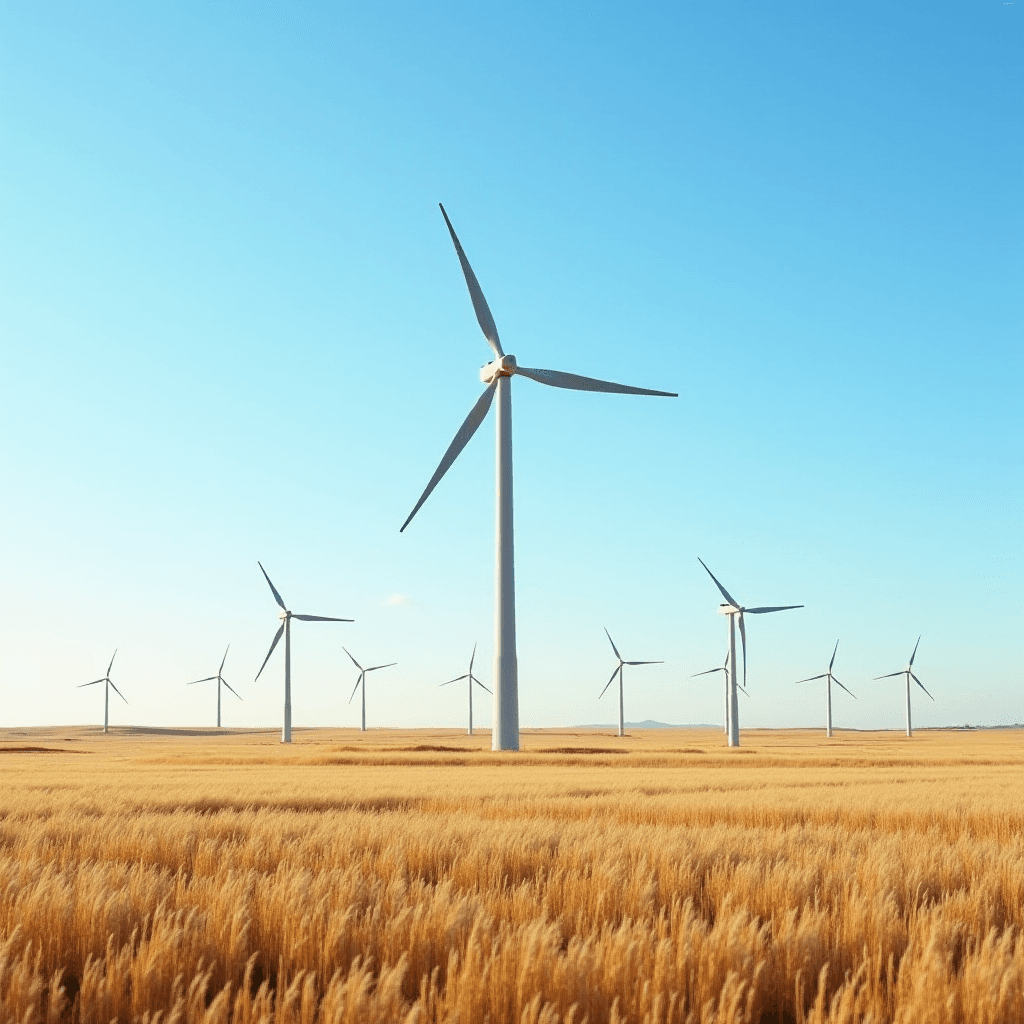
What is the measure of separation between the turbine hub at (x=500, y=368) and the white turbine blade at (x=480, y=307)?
5.98ft

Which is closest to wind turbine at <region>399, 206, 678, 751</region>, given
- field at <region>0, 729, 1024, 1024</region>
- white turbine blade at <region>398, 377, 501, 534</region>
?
white turbine blade at <region>398, 377, 501, 534</region>

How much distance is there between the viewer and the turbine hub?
215 ft

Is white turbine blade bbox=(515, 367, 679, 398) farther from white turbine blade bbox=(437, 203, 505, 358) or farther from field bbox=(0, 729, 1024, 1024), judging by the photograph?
field bbox=(0, 729, 1024, 1024)

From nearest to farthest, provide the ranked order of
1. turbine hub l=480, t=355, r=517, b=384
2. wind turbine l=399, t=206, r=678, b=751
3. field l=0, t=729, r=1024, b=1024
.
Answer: field l=0, t=729, r=1024, b=1024
wind turbine l=399, t=206, r=678, b=751
turbine hub l=480, t=355, r=517, b=384

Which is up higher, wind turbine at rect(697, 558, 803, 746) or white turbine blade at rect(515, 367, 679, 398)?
white turbine blade at rect(515, 367, 679, 398)

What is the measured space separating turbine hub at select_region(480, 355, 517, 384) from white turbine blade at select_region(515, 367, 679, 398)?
2.26 feet

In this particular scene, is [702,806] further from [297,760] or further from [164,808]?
[297,760]

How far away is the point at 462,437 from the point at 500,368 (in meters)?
5.00

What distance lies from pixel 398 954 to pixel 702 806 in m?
16.7

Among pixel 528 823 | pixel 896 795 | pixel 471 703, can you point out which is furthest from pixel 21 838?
pixel 471 703

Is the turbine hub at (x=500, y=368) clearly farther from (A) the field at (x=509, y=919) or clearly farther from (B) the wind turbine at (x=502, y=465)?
(A) the field at (x=509, y=919)

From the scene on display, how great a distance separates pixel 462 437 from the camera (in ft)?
211

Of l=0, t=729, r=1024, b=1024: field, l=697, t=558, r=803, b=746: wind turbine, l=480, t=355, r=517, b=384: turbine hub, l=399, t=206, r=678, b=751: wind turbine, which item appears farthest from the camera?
l=697, t=558, r=803, b=746: wind turbine

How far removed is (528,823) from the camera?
1819 centimetres
